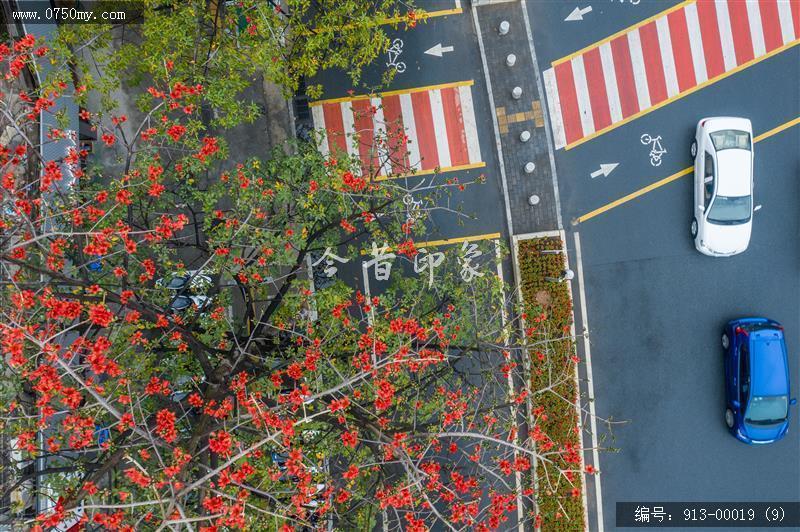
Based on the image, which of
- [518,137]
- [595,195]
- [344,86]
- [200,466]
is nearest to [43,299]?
[200,466]

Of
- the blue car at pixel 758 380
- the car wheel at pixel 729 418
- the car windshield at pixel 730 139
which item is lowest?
the car wheel at pixel 729 418

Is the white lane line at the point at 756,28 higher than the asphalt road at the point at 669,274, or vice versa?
the white lane line at the point at 756,28

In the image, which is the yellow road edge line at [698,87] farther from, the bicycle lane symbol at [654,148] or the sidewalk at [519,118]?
the sidewalk at [519,118]

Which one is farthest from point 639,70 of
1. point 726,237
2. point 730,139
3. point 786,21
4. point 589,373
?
point 589,373

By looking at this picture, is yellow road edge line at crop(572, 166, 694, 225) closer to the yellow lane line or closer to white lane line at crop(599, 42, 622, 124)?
the yellow lane line

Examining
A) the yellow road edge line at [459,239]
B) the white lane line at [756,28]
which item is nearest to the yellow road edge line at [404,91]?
the yellow road edge line at [459,239]

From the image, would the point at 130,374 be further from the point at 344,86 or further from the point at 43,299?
the point at 344,86
